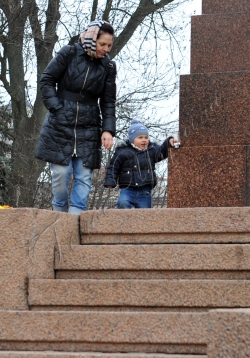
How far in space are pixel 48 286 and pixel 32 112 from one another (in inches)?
478

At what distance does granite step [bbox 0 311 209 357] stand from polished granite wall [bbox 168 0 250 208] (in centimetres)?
224

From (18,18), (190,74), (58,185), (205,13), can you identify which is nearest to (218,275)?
(58,185)

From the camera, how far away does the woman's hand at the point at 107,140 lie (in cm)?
595

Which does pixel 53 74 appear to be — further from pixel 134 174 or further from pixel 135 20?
pixel 135 20

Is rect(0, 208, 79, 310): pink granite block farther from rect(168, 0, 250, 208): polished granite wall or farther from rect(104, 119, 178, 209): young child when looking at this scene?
rect(104, 119, 178, 209): young child

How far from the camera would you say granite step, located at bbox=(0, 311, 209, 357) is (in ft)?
13.0

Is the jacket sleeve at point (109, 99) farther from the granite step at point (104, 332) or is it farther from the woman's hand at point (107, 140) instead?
the granite step at point (104, 332)

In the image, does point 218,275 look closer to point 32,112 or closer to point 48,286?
point 48,286

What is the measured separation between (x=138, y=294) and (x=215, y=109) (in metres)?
2.50

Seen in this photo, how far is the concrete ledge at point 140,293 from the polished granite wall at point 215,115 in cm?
188

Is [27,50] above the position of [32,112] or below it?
above

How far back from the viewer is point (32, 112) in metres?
16.4

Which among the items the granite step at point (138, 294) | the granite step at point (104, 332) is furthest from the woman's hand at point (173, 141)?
the granite step at point (104, 332)

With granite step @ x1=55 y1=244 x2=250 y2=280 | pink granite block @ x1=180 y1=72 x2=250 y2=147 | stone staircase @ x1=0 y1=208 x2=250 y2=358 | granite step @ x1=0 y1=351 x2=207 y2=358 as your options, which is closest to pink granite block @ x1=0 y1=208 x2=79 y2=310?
stone staircase @ x1=0 y1=208 x2=250 y2=358
